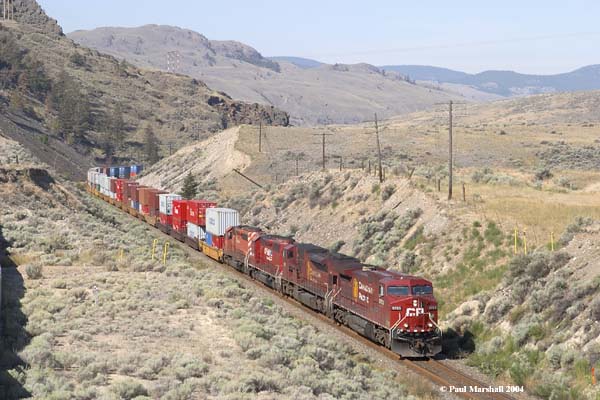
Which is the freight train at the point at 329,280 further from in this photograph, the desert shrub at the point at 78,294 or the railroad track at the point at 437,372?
the desert shrub at the point at 78,294

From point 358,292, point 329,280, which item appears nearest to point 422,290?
point 358,292

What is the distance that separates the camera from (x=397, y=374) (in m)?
26.7

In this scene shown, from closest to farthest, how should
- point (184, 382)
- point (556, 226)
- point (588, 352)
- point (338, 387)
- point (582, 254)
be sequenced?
point (184, 382)
point (338, 387)
point (588, 352)
point (582, 254)
point (556, 226)

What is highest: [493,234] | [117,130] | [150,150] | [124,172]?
[117,130]

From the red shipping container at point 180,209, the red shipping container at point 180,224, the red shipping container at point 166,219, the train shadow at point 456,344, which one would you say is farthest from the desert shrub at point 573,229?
the red shipping container at point 166,219

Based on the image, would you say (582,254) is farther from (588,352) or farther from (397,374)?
(397,374)

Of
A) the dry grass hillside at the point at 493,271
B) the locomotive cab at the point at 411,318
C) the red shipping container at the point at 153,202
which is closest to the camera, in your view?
the dry grass hillside at the point at 493,271

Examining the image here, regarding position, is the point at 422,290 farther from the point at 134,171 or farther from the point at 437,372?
the point at 134,171

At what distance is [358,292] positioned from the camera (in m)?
32.0

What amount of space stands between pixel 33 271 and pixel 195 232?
27.2 m

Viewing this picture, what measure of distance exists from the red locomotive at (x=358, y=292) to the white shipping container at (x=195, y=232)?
13328mm

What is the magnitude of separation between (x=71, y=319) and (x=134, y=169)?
11299 cm

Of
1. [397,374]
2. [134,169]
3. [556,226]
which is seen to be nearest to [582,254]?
[556,226]

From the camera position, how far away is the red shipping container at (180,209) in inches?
2458
